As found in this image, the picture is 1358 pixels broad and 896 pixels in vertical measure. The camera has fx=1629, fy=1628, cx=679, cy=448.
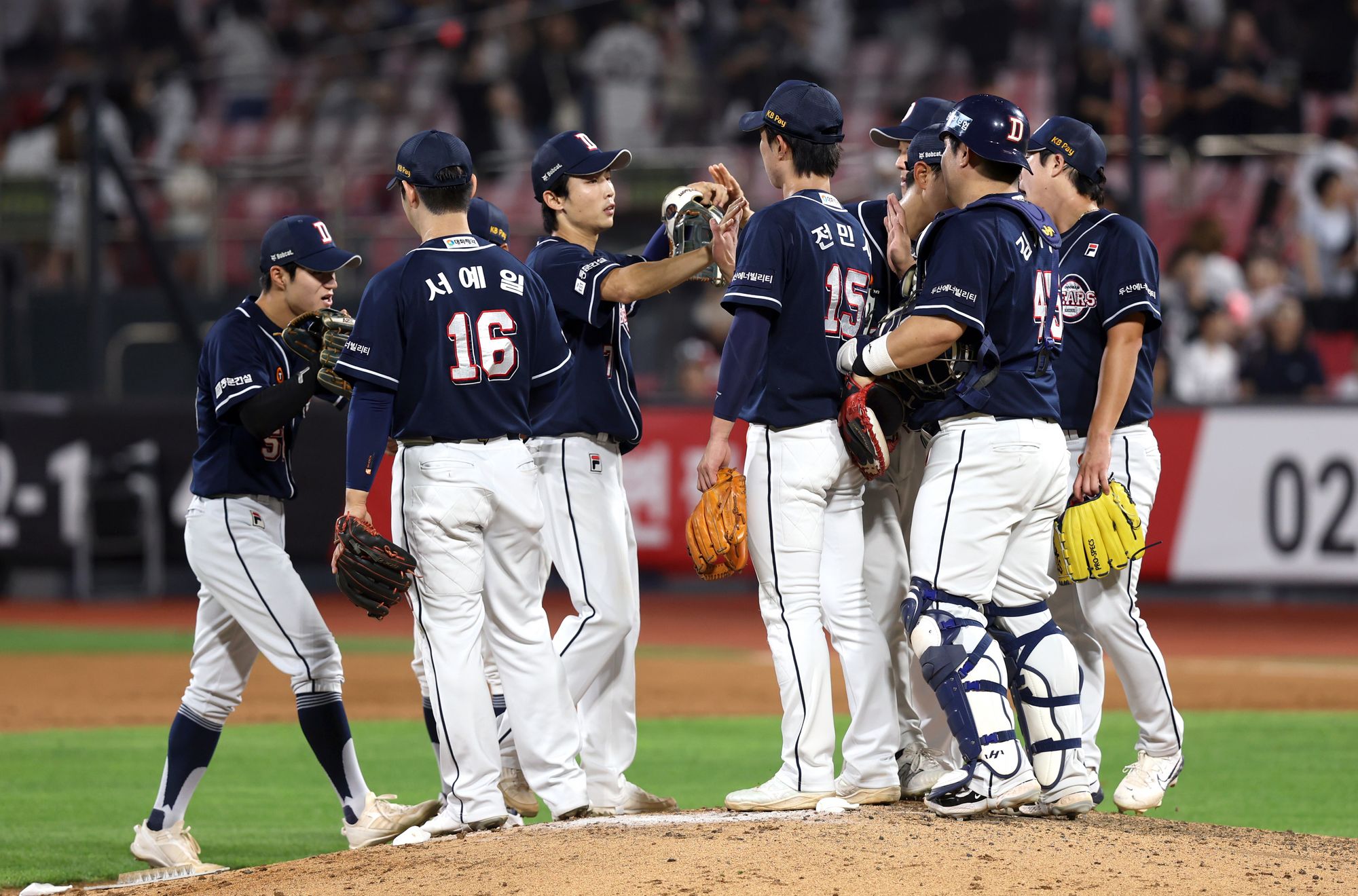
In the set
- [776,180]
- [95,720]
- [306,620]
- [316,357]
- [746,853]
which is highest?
[776,180]

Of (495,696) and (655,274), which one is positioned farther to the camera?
(495,696)

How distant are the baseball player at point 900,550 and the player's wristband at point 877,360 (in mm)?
444

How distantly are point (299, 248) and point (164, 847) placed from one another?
223cm

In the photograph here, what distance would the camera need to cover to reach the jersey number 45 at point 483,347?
536 centimetres

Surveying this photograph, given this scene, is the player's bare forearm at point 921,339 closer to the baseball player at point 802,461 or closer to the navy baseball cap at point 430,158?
the baseball player at point 802,461

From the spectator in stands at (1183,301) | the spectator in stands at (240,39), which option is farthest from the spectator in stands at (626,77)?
the spectator in stands at (1183,301)

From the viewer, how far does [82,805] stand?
710 centimetres

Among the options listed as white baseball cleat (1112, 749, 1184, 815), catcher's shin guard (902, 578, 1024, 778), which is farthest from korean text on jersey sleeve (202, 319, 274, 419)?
white baseball cleat (1112, 749, 1184, 815)

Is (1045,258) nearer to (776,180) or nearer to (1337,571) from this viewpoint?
(776,180)

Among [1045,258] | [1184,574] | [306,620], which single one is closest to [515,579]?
[306,620]

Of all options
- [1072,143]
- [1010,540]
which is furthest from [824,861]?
[1072,143]

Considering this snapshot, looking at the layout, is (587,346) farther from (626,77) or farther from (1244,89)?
(1244,89)

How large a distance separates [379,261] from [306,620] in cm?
1018

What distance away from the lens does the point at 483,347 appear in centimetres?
539
